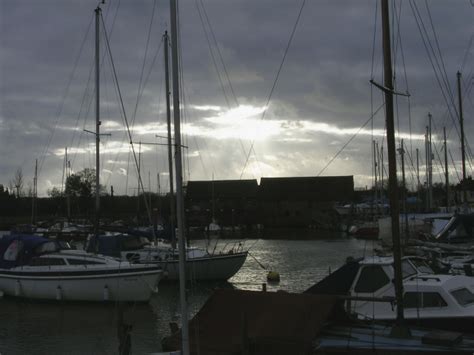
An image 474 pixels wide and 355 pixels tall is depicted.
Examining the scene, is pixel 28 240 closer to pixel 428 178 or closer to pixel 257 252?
pixel 257 252

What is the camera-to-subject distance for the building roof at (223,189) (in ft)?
377

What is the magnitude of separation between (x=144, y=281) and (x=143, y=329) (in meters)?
3.92

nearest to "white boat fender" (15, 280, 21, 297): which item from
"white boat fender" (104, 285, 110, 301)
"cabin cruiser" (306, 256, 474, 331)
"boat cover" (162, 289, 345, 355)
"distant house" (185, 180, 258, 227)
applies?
"white boat fender" (104, 285, 110, 301)

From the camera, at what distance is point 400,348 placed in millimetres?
10688

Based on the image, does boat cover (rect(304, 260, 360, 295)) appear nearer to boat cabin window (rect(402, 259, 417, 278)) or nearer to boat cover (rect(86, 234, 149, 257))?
boat cabin window (rect(402, 259, 417, 278))

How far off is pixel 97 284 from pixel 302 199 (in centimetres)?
8761

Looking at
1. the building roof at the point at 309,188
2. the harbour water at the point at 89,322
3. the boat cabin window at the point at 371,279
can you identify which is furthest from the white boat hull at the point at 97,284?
the building roof at the point at 309,188

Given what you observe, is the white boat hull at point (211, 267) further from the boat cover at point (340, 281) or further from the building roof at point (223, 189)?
the building roof at point (223, 189)

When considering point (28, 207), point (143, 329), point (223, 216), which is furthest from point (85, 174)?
point (143, 329)

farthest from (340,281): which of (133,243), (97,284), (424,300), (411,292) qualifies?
(133,243)

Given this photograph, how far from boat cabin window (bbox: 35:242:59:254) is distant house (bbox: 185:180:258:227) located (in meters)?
71.8

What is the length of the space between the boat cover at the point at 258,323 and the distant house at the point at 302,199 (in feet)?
305

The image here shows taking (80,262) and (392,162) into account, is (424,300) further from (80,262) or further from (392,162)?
(80,262)

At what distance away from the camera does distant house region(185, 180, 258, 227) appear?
10688cm
